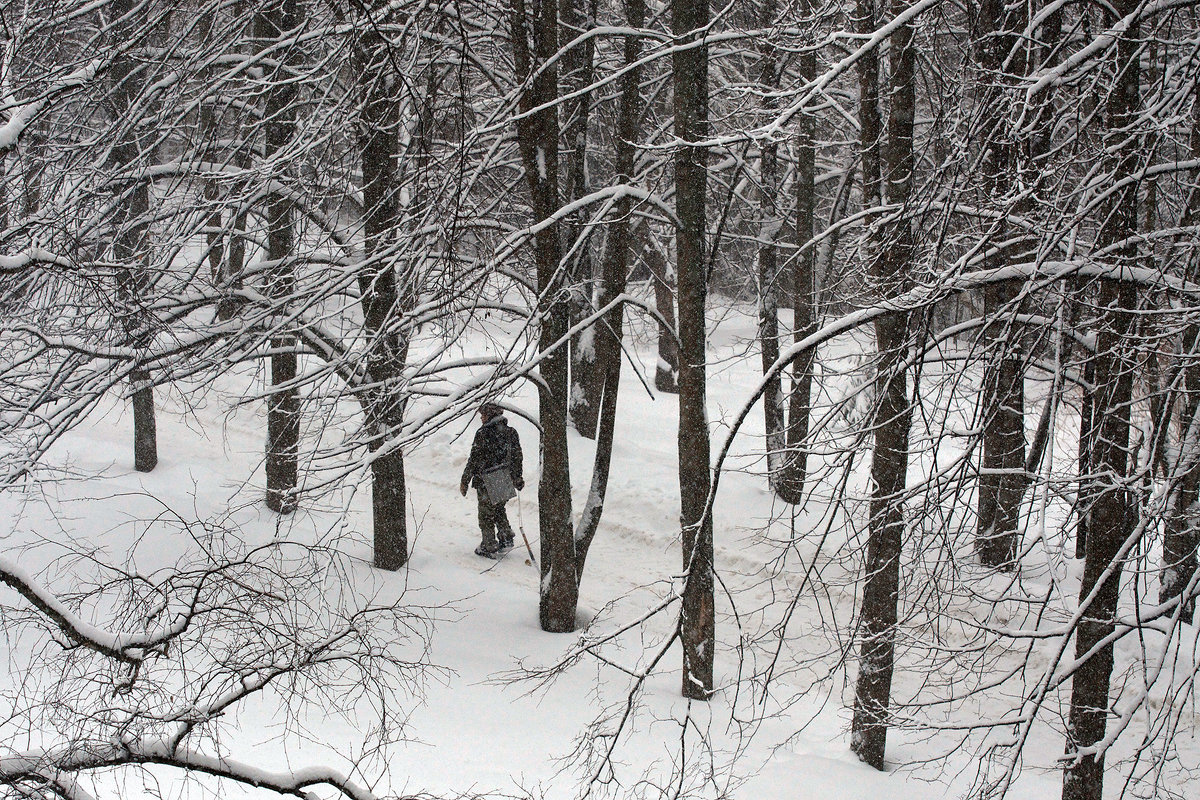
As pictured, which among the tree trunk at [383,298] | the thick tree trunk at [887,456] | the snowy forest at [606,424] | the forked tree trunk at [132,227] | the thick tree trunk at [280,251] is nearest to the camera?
the snowy forest at [606,424]

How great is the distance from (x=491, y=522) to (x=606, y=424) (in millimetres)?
3047

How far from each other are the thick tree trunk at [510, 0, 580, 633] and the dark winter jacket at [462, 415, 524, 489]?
2.11 m

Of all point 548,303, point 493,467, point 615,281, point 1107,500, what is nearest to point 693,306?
point 548,303

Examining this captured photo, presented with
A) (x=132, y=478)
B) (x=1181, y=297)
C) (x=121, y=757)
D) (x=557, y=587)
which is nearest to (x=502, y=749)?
(x=557, y=587)

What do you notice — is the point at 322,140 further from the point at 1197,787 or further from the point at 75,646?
the point at 1197,787

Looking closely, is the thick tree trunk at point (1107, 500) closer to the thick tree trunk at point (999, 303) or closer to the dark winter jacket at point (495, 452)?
the thick tree trunk at point (999, 303)

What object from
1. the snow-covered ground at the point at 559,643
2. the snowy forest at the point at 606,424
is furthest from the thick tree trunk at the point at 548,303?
the snow-covered ground at the point at 559,643

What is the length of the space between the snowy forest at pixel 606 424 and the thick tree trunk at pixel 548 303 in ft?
0.13

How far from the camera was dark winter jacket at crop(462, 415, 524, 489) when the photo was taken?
11.4 meters

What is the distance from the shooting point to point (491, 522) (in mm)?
11672

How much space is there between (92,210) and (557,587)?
5.00 m

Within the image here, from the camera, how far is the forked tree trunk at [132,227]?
627 cm

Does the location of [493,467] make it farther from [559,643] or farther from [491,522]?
[559,643]

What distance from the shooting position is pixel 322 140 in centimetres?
771
